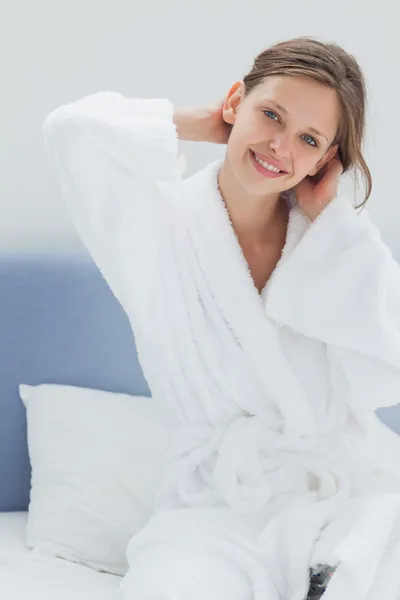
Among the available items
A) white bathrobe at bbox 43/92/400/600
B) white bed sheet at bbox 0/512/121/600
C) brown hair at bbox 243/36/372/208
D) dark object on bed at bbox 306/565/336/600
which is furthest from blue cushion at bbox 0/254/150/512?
dark object on bed at bbox 306/565/336/600

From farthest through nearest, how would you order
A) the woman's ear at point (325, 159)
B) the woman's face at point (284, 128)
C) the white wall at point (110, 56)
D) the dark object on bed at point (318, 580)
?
1. the white wall at point (110, 56)
2. the woman's ear at point (325, 159)
3. the woman's face at point (284, 128)
4. the dark object on bed at point (318, 580)

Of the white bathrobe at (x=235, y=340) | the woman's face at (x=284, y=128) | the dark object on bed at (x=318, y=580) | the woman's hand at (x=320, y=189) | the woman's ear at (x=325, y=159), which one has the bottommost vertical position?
the dark object on bed at (x=318, y=580)

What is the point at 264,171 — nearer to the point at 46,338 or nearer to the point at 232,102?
the point at 232,102

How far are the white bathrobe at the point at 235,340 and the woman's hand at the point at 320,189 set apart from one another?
0.09 ft

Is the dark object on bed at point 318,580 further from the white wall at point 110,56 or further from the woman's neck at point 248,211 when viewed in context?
the white wall at point 110,56

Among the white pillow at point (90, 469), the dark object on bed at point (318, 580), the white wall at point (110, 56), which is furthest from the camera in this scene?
the white wall at point (110, 56)

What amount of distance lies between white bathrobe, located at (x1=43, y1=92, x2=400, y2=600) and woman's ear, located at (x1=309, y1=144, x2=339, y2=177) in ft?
0.22

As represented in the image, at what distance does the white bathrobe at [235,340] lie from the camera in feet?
4.72

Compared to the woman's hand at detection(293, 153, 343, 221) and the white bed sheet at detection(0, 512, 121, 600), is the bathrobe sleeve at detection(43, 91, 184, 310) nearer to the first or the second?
the woman's hand at detection(293, 153, 343, 221)

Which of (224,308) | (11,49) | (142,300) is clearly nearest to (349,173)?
(224,308)

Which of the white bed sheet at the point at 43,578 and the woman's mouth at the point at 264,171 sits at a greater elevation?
the woman's mouth at the point at 264,171

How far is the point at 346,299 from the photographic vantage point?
1.59 meters

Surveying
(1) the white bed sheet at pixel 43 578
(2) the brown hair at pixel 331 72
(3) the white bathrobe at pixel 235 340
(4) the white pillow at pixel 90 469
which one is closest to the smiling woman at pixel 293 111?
(2) the brown hair at pixel 331 72

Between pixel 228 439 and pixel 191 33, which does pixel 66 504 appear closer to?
pixel 228 439
